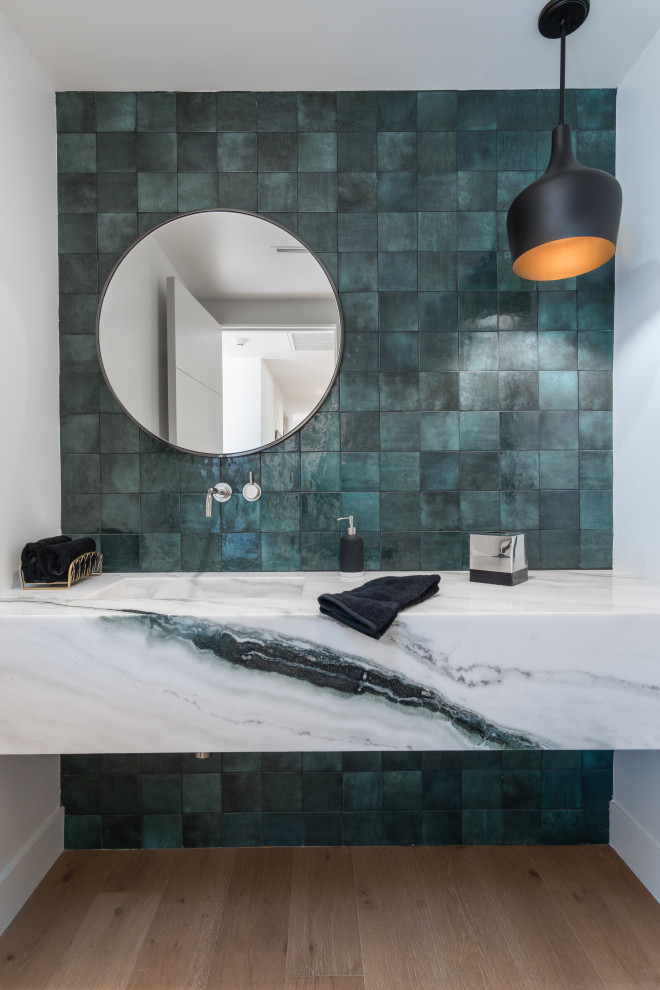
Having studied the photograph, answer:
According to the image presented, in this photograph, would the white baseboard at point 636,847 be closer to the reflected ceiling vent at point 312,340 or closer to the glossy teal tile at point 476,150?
the reflected ceiling vent at point 312,340

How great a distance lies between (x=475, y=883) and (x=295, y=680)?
1023mm

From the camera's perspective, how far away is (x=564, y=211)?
1517 mm

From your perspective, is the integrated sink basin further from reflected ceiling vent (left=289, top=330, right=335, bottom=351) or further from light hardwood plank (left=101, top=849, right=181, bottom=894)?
light hardwood plank (left=101, top=849, right=181, bottom=894)

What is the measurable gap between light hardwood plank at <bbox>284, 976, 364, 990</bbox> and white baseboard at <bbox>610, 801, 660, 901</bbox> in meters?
0.93

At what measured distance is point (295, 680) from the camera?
4.41 feet

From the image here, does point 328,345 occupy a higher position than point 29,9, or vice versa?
point 29,9

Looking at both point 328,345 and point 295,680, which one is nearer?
point 295,680

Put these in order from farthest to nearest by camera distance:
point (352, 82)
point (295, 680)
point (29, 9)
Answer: point (352, 82) < point (29, 9) < point (295, 680)

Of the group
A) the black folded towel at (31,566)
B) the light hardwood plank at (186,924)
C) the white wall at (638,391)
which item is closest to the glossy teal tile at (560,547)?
the white wall at (638,391)

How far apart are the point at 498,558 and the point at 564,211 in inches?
37.7

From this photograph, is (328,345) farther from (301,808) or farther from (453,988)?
(453,988)

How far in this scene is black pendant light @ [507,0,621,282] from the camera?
1.51m

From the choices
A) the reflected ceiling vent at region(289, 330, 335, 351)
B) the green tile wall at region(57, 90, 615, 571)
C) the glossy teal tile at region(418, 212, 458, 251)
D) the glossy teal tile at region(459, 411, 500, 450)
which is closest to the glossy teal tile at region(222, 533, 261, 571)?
the green tile wall at region(57, 90, 615, 571)

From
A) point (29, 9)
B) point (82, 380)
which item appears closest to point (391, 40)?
point (29, 9)
